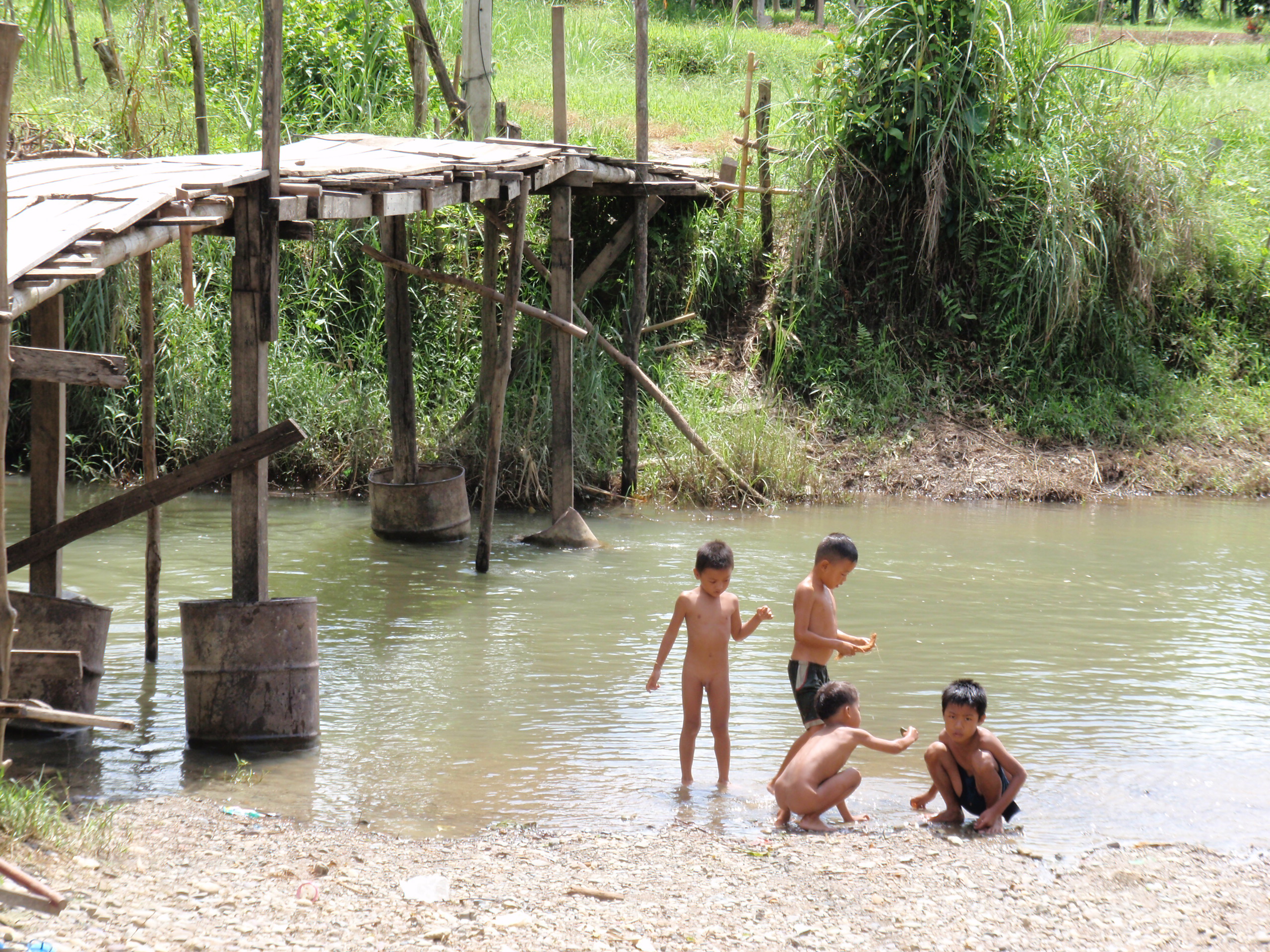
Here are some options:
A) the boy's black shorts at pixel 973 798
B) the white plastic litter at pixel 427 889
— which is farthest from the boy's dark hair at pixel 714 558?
the white plastic litter at pixel 427 889

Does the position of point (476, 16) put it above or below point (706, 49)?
below

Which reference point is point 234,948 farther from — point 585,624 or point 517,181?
point 517,181

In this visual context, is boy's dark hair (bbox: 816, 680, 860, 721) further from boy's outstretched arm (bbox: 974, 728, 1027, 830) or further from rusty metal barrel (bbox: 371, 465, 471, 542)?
rusty metal barrel (bbox: 371, 465, 471, 542)

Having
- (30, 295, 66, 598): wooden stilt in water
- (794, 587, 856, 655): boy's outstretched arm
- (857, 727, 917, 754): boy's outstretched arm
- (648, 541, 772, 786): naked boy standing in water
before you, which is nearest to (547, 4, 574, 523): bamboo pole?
(30, 295, 66, 598): wooden stilt in water

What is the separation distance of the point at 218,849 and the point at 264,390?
2.08m

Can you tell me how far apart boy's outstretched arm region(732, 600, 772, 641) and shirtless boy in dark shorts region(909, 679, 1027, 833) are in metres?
0.74

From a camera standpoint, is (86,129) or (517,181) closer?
(517,181)

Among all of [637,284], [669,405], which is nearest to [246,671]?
[669,405]

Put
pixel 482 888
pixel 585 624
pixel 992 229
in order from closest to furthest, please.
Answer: pixel 482 888, pixel 585 624, pixel 992 229

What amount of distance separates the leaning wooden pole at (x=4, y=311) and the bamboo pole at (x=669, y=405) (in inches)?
275

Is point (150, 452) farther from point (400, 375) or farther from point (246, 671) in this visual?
point (400, 375)

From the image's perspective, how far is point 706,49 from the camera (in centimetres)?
2114

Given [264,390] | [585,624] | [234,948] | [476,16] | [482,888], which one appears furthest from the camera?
[476,16]

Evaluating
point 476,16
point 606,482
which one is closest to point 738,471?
point 606,482
